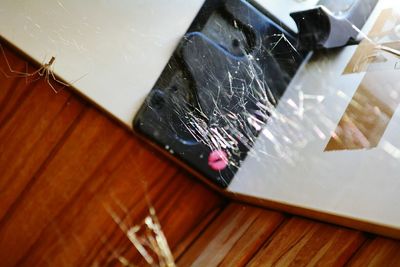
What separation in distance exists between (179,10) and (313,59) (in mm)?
541

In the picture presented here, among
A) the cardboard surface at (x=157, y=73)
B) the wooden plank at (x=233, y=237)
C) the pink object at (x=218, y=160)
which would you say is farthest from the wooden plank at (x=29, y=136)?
the wooden plank at (x=233, y=237)

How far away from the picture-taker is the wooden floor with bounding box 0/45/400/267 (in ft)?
4.23

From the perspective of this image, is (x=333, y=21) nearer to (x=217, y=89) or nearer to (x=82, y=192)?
(x=217, y=89)

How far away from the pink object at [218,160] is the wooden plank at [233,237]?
18cm

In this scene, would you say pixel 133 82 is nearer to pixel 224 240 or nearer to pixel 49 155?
pixel 49 155

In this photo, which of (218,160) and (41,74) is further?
(218,160)

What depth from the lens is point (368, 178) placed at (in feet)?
3.18

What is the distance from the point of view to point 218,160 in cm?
137

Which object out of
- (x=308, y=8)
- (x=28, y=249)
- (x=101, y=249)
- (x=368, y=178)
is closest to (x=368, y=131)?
(x=368, y=178)

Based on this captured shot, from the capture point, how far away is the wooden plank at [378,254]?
32.9 inches

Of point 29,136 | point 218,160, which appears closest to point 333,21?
point 218,160

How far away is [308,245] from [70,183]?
0.86m

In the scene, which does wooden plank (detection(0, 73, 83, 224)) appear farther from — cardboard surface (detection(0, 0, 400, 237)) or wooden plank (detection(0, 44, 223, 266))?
cardboard surface (detection(0, 0, 400, 237))

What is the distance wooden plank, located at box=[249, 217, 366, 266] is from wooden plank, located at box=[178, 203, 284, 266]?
46mm
